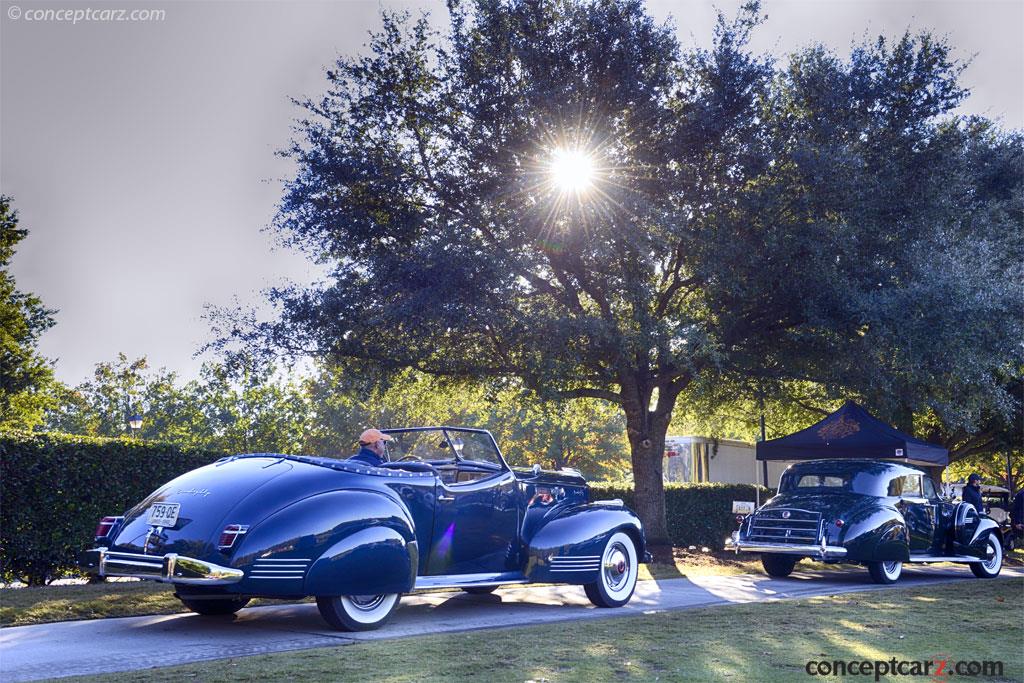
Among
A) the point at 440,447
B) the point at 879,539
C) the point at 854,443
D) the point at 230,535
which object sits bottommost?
the point at 879,539

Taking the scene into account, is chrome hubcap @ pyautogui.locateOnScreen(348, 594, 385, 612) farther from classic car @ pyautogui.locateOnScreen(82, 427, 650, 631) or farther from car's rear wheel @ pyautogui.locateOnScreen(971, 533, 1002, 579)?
car's rear wheel @ pyautogui.locateOnScreen(971, 533, 1002, 579)

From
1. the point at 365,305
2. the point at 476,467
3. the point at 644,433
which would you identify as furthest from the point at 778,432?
A: the point at 476,467

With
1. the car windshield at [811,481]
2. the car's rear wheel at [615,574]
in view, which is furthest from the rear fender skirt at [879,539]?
the car's rear wheel at [615,574]

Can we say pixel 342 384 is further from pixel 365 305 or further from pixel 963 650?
pixel 963 650

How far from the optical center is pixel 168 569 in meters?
7.60

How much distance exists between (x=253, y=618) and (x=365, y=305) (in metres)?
9.10

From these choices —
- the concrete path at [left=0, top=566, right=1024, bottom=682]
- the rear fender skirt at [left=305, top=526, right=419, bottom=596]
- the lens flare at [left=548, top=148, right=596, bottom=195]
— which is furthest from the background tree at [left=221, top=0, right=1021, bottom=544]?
the rear fender skirt at [left=305, top=526, right=419, bottom=596]

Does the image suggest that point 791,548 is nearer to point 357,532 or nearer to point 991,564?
point 991,564

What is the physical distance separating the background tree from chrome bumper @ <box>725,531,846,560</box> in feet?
11.1

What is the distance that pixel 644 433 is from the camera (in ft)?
65.4

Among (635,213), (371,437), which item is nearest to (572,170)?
(635,213)

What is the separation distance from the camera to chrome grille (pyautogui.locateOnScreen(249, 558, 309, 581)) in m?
7.74

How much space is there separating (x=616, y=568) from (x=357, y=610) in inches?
139

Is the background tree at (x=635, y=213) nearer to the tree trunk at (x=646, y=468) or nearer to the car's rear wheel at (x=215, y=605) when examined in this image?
the tree trunk at (x=646, y=468)
